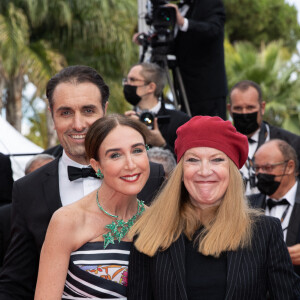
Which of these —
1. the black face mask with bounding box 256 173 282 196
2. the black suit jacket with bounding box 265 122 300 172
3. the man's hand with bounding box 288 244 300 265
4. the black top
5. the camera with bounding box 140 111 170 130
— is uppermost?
the camera with bounding box 140 111 170 130

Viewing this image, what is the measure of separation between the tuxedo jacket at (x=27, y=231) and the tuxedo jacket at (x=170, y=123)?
2.11 meters

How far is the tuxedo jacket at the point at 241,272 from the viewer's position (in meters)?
2.51

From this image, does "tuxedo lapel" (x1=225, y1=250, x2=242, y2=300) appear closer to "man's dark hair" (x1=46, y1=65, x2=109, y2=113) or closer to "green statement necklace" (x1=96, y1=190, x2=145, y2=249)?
"green statement necklace" (x1=96, y1=190, x2=145, y2=249)

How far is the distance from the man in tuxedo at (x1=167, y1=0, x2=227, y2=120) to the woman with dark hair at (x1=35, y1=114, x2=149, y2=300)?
2719 mm

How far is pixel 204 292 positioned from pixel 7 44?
14224 millimetres

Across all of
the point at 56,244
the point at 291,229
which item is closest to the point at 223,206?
the point at 56,244

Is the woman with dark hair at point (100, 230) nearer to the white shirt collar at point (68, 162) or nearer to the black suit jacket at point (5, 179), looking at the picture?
the white shirt collar at point (68, 162)

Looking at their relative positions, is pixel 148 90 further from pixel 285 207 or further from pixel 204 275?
pixel 204 275

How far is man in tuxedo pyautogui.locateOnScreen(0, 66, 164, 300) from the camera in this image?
2.84 meters

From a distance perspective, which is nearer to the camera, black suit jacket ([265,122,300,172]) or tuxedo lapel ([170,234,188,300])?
tuxedo lapel ([170,234,188,300])

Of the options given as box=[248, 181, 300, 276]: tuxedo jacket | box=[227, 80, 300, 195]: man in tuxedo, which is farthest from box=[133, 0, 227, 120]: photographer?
box=[248, 181, 300, 276]: tuxedo jacket

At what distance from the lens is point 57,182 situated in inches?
119

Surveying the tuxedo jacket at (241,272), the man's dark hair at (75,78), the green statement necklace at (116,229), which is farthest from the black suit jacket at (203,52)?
the tuxedo jacket at (241,272)

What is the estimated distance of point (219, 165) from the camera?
263cm
